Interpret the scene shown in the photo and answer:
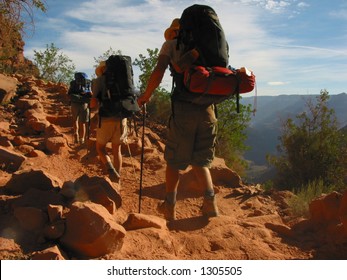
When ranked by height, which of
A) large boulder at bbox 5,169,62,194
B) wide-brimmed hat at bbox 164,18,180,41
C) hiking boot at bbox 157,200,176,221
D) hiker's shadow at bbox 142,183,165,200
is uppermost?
wide-brimmed hat at bbox 164,18,180,41

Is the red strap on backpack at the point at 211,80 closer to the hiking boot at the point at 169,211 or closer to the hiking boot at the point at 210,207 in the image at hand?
the hiking boot at the point at 210,207

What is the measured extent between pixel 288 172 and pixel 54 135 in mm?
10348

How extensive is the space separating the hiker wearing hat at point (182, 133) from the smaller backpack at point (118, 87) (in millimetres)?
1393

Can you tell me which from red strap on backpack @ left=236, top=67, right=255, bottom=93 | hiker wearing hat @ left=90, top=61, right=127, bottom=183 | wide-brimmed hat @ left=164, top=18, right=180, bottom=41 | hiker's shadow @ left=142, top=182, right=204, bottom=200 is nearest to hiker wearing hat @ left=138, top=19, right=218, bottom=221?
wide-brimmed hat @ left=164, top=18, right=180, bottom=41

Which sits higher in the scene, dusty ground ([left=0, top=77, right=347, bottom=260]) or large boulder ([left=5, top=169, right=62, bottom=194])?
large boulder ([left=5, top=169, right=62, bottom=194])

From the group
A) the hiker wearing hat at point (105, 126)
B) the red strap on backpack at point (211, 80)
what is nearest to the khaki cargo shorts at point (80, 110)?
the hiker wearing hat at point (105, 126)

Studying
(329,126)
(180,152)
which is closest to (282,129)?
(329,126)

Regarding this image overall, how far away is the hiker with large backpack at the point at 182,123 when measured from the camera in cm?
361

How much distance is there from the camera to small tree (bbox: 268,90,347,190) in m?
14.3

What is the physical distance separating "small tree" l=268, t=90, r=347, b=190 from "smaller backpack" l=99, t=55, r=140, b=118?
10191 millimetres

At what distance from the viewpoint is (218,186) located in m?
5.95

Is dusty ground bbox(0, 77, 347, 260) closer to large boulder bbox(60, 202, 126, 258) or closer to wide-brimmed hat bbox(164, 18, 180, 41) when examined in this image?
large boulder bbox(60, 202, 126, 258)

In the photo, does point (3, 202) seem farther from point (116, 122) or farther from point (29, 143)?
point (29, 143)
